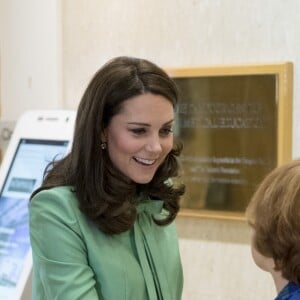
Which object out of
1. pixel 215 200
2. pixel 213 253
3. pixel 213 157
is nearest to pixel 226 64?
pixel 213 157

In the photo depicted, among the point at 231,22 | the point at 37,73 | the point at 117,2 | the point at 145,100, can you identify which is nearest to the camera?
the point at 145,100

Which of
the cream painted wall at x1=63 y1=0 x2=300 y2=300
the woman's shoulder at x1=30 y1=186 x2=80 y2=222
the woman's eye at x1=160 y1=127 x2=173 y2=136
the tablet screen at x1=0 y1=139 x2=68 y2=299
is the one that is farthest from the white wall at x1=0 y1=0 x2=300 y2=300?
the woman's shoulder at x1=30 y1=186 x2=80 y2=222

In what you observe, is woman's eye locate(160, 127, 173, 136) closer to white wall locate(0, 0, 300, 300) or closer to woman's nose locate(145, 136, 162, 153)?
woman's nose locate(145, 136, 162, 153)

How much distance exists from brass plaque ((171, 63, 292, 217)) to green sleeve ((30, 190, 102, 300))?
0.85 meters

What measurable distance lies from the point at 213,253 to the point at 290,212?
0.98 meters

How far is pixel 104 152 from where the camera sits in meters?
1.09

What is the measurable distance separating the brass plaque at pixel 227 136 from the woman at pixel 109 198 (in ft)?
2.20

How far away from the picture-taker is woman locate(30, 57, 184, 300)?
991 millimetres

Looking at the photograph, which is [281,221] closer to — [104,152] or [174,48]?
[104,152]

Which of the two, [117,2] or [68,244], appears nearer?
[68,244]

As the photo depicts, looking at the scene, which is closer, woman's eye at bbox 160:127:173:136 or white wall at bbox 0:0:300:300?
woman's eye at bbox 160:127:173:136

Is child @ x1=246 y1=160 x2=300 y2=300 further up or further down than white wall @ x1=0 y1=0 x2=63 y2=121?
further down

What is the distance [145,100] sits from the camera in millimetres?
1048

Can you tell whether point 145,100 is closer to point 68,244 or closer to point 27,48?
point 68,244
